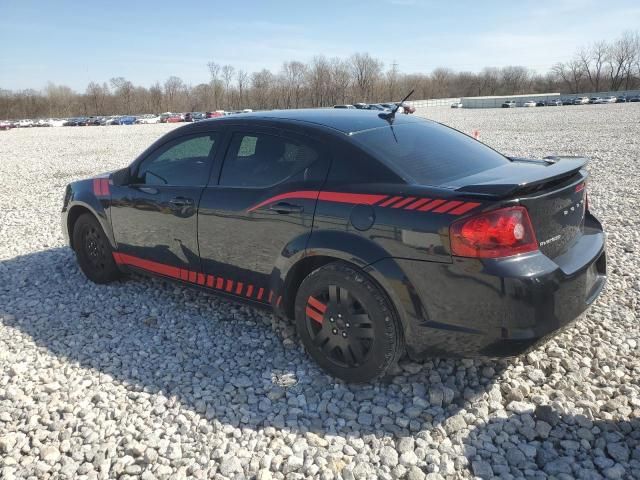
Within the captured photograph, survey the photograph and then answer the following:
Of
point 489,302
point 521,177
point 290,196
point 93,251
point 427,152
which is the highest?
point 427,152

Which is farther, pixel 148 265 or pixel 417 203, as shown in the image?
pixel 148 265

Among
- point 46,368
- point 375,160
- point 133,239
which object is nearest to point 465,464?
point 375,160

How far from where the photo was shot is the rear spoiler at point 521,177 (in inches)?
101

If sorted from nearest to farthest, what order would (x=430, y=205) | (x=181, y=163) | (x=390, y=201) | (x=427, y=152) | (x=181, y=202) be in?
1. (x=430, y=205)
2. (x=390, y=201)
3. (x=427, y=152)
4. (x=181, y=202)
5. (x=181, y=163)

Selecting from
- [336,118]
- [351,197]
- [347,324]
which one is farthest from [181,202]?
[347,324]

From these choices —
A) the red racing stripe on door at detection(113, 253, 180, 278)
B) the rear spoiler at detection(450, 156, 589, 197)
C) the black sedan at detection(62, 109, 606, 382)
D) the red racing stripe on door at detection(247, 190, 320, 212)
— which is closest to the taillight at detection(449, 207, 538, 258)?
the black sedan at detection(62, 109, 606, 382)

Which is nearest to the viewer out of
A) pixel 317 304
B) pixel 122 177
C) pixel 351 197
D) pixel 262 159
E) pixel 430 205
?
pixel 430 205

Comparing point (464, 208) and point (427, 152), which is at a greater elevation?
point (427, 152)

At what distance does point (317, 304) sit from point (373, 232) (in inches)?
25.3

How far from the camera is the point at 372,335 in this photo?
297 cm

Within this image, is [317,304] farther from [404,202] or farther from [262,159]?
[262,159]

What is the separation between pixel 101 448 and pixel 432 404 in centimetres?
188

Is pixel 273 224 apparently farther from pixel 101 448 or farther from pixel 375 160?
pixel 101 448

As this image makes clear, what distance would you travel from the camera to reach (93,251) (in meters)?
5.04
